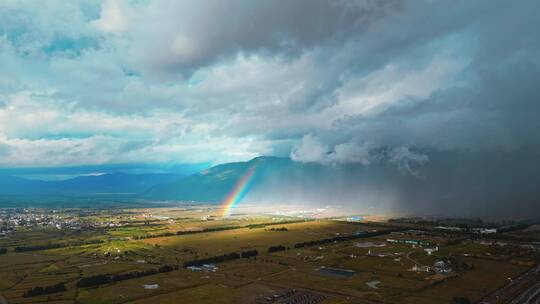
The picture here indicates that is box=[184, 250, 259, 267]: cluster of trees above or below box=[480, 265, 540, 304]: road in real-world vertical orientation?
above

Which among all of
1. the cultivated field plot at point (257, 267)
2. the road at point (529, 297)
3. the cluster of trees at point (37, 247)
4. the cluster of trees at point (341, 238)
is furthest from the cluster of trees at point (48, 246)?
the road at point (529, 297)

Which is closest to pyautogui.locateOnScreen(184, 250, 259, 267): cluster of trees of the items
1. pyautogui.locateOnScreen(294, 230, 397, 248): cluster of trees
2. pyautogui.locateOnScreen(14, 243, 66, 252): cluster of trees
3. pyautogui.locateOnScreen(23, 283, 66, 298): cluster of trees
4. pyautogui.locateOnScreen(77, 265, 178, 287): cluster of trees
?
pyautogui.locateOnScreen(77, 265, 178, 287): cluster of trees

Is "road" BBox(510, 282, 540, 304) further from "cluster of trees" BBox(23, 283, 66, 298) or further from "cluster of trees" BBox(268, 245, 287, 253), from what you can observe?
"cluster of trees" BBox(23, 283, 66, 298)

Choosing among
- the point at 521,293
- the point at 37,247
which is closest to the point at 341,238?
the point at 521,293

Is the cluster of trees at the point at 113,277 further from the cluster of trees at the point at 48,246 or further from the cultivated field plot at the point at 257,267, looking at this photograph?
the cluster of trees at the point at 48,246

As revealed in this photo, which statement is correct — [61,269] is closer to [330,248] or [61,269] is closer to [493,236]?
[330,248]
